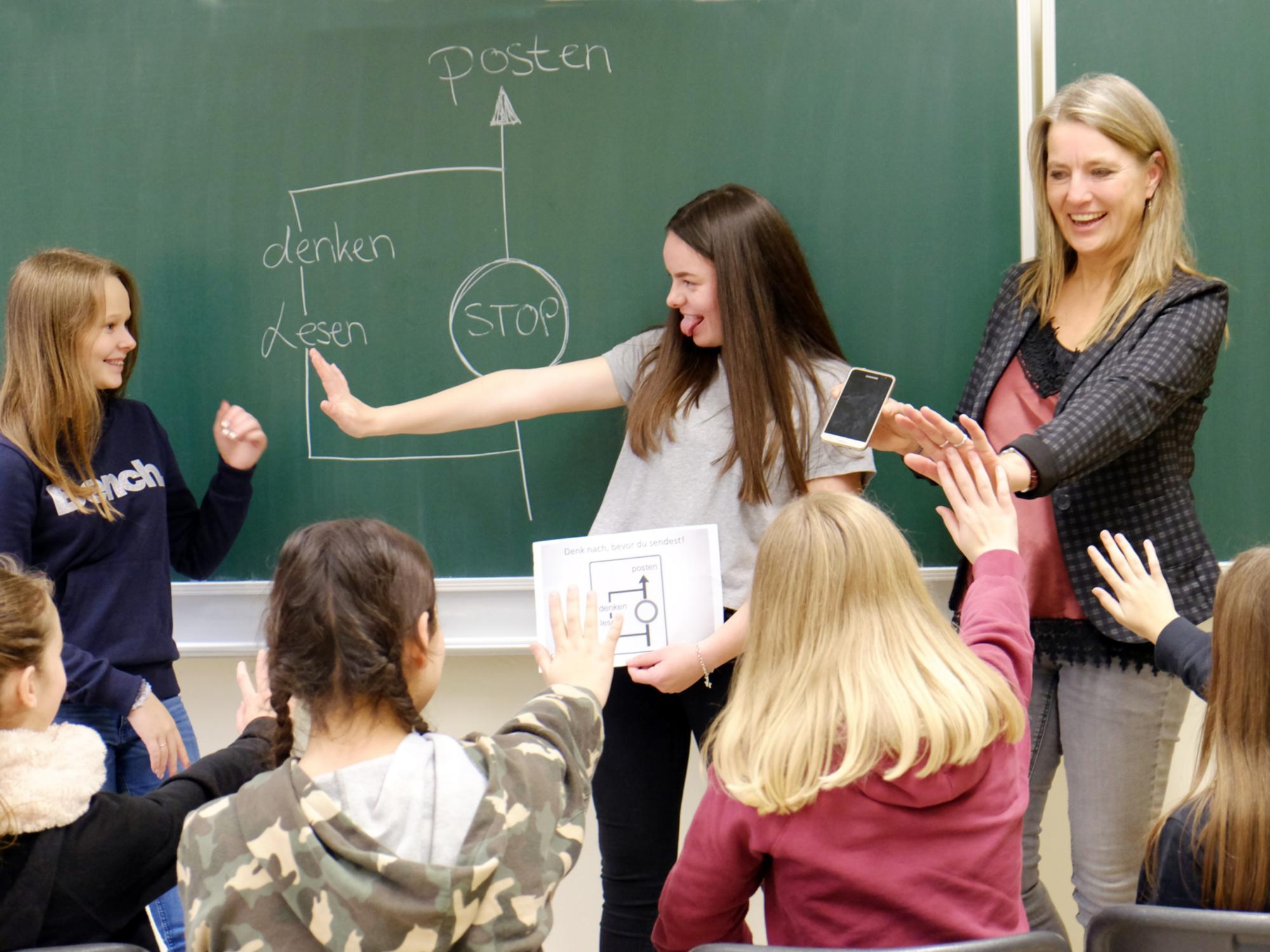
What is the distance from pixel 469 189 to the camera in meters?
2.51

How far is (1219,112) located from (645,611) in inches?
60.1

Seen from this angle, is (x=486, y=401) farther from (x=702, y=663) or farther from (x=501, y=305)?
(x=702, y=663)

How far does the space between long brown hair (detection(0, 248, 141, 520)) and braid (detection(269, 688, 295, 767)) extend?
0.97 m

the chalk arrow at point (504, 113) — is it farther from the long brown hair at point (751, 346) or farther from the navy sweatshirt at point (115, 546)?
the navy sweatshirt at point (115, 546)

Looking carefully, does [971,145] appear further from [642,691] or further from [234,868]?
[234,868]

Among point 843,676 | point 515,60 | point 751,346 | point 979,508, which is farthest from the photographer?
point 515,60

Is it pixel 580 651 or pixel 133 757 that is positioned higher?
pixel 580 651

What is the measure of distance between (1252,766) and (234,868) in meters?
1.22

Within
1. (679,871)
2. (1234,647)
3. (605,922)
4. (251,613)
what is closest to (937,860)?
(679,871)

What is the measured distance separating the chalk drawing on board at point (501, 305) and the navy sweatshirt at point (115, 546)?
460mm

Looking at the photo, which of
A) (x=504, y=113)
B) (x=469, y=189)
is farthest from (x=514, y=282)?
(x=504, y=113)

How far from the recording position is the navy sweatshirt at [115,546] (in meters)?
2.14

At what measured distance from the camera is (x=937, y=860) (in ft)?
4.59

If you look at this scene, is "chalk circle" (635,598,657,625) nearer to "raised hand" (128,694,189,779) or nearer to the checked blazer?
the checked blazer
